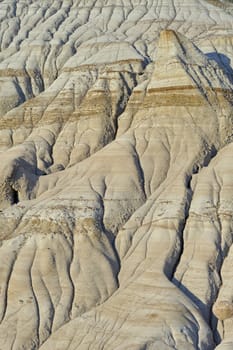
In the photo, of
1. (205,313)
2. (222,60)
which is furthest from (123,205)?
(222,60)

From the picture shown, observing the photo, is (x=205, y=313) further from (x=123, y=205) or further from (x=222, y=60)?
(x=222, y=60)

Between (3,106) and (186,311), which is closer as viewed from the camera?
(186,311)

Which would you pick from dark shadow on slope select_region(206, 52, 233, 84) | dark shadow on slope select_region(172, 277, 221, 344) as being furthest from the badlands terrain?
dark shadow on slope select_region(206, 52, 233, 84)

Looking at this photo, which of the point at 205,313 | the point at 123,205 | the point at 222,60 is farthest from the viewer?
the point at 222,60

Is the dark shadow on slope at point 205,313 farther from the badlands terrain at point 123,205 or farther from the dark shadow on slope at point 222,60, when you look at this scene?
the dark shadow on slope at point 222,60

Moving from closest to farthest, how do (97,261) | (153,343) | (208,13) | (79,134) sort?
(153,343) < (97,261) < (79,134) < (208,13)

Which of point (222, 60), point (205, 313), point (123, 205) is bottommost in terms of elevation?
point (205, 313)

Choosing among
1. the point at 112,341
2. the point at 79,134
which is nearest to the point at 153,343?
the point at 112,341

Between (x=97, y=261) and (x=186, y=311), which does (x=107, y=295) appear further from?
(x=186, y=311)

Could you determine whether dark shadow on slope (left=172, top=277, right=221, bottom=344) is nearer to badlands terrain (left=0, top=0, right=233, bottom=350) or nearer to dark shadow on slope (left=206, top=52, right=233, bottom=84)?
badlands terrain (left=0, top=0, right=233, bottom=350)
